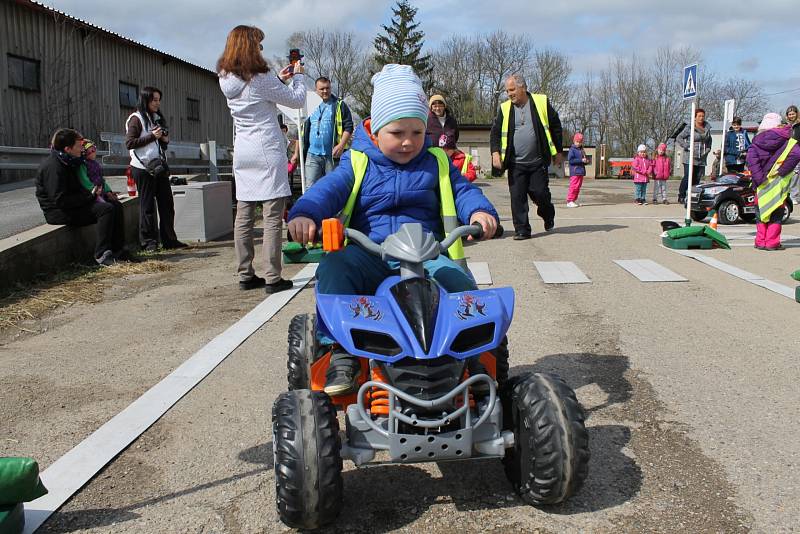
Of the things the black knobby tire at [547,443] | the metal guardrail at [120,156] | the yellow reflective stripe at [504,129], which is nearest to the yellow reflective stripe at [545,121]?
the yellow reflective stripe at [504,129]

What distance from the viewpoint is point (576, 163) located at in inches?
739

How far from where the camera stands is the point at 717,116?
66.5 metres

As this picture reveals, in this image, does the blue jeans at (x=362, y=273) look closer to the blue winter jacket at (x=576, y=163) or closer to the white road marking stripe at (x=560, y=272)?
the white road marking stripe at (x=560, y=272)

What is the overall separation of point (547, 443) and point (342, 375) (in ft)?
2.68

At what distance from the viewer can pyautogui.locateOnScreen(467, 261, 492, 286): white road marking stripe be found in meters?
7.44

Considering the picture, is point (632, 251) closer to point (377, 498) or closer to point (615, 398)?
point (615, 398)

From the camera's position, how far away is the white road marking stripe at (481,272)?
7439mm

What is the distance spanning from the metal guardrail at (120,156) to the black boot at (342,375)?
11.5 metres

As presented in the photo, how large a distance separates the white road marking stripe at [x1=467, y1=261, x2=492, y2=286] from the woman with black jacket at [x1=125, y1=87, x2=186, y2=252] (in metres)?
4.32

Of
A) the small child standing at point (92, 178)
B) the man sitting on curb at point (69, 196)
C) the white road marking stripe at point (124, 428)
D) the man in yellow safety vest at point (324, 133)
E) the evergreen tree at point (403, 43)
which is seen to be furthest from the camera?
the evergreen tree at point (403, 43)

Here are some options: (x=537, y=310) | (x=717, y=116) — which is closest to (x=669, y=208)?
(x=537, y=310)

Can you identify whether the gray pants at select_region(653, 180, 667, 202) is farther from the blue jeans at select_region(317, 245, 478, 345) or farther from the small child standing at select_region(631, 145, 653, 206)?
the blue jeans at select_region(317, 245, 478, 345)

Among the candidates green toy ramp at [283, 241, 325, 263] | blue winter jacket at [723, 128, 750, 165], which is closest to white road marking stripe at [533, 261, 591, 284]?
green toy ramp at [283, 241, 325, 263]

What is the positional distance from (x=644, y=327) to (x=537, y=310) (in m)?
0.95
